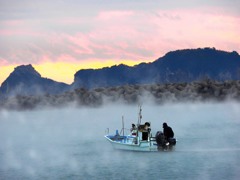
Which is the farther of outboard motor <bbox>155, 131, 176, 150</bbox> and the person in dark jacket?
outboard motor <bbox>155, 131, 176, 150</bbox>

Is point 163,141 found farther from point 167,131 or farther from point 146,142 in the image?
point 146,142

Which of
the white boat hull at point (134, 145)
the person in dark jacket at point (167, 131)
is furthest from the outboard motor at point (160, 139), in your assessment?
the white boat hull at point (134, 145)

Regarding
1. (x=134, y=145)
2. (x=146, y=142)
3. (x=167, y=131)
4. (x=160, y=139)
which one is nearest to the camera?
(x=167, y=131)

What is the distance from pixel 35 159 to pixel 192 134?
35803 mm

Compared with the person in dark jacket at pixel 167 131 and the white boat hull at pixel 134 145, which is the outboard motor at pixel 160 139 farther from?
the white boat hull at pixel 134 145

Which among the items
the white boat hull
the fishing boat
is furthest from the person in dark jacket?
the white boat hull

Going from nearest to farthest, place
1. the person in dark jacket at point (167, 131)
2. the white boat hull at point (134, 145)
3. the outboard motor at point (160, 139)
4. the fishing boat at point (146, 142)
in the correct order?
the person in dark jacket at point (167, 131) < the outboard motor at point (160, 139) < the fishing boat at point (146, 142) < the white boat hull at point (134, 145)

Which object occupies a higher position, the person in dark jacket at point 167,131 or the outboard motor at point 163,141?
the person in dark jacket at point 167,131

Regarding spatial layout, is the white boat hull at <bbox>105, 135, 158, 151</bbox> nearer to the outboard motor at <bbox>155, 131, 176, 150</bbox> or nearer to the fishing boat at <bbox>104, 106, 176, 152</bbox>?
the fishing boat at <bbox>104, 106, 176, 152</bbox>

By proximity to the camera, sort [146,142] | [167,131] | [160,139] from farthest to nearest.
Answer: [146,142], [160,139], [167,131]

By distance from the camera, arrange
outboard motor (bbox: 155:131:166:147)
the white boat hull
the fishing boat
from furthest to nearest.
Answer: the white boat hull, the fishing boat, outboard motor (bbox: 155:131:166:147)


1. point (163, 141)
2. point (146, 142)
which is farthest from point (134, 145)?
point (163, 141)

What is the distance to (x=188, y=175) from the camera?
190ft


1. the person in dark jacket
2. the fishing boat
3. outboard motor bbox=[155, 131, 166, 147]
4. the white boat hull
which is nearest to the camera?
the person in dark jacket
